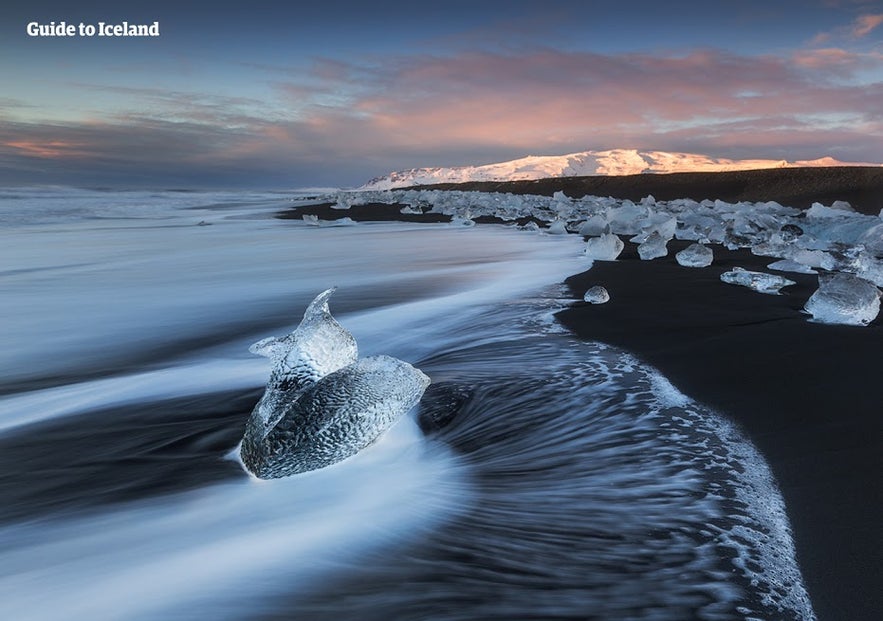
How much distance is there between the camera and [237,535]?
1.56m

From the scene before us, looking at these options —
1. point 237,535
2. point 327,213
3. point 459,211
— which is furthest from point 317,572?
point 327,213

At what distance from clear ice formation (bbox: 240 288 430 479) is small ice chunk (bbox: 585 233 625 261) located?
15.6ft

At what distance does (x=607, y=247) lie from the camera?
21.3ft

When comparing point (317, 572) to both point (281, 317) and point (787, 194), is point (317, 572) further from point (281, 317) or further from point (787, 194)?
point (787, 194)

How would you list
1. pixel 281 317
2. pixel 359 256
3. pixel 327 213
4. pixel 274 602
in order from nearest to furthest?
pixel 274 602, pixel 281 317, pixel 359 256, pixel 327 213

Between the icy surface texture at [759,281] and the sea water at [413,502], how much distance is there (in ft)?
5.62

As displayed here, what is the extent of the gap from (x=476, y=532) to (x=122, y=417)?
1.74m

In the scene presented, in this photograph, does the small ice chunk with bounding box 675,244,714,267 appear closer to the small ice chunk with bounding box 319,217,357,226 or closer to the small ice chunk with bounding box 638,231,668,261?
the small ice chunk with bounding box 638,231,668,261

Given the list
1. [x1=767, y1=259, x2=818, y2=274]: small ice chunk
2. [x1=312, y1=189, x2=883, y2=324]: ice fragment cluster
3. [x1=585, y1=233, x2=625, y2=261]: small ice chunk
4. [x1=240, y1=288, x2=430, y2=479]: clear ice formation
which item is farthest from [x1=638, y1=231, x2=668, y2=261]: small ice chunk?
[x1=240, y1=288, x2=430, y2=479]: clear ice formation

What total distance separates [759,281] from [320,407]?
353cm

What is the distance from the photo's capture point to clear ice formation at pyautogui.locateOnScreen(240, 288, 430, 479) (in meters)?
1.80

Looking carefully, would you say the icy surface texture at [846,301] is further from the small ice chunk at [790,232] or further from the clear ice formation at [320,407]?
the small ice chunk at [790,232]

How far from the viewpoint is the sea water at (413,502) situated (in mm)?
1262

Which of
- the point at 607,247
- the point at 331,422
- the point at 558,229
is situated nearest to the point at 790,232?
the point at 607,247
